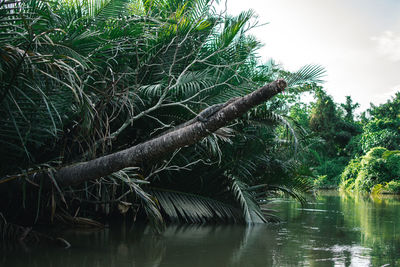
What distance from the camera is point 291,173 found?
23.6ft

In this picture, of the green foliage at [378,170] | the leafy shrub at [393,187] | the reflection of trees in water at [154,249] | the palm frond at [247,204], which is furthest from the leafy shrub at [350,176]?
the reflection of trees in water at [154,249]

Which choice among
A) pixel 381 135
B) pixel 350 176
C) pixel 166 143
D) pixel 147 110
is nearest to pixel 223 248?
pixel 147 110

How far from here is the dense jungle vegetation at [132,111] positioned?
3.15 m

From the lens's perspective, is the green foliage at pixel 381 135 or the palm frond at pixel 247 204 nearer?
the palm frond at pixel 247 204

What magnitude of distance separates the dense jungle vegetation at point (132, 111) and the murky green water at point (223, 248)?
300mm

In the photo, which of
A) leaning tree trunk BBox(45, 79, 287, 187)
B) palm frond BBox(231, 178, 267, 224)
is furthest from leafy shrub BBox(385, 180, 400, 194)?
leaning tree trunk BBox(45, 79, 287, 187)

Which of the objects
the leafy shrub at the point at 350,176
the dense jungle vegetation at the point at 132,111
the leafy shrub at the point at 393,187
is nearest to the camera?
the dense jungle vegetation at the point at 132,111

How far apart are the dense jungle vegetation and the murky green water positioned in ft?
0.99

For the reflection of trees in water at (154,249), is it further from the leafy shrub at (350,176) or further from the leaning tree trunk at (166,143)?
the leafy shrub at (350,176)

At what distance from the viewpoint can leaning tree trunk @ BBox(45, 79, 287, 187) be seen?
2.30 metres

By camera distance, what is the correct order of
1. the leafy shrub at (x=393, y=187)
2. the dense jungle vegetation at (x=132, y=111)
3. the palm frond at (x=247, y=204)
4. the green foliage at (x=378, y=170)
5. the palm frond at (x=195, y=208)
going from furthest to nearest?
the green foliage at (x=378, y=170) → the leafy shrub at (x=393, y=187) → the palm frond at (x=247, y=204) → the palm frond at (x=195, y=208) → the dense jungle vegetation at (x=132, y=111)

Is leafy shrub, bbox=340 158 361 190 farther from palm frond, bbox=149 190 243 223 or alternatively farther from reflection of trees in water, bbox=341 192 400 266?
palm frond, bbox=149 190 243 223

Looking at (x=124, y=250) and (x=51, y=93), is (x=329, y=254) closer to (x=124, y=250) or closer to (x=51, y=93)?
(x=124, y=250)

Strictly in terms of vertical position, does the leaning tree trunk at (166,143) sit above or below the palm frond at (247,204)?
above
